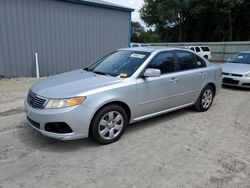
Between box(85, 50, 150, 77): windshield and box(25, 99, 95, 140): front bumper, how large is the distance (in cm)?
103

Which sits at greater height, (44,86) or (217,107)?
(44,86)

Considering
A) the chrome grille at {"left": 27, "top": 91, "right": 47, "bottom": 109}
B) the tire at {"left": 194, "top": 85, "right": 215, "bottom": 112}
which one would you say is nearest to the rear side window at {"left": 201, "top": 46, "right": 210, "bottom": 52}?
the tire at {"left": 194, "top": 85, "right": 215, "bottom": 112}

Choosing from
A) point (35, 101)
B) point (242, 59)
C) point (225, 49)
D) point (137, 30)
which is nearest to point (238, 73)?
point (242, 59)

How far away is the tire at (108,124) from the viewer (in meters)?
3.55

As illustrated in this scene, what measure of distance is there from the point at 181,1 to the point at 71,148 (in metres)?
32.8

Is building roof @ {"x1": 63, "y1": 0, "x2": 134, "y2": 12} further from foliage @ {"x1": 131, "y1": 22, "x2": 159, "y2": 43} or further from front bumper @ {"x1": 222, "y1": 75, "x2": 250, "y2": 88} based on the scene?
foliage @ {"x1": 131, "y1": 22, "x2": 159, "y2": 43}

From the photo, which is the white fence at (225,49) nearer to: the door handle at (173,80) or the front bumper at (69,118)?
the door handle at (173,80)

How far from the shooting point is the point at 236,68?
8.34m

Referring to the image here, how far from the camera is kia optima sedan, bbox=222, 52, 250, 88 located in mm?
7906

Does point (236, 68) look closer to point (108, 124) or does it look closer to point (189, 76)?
point (189, 76)

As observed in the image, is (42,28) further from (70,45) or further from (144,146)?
(144,146)

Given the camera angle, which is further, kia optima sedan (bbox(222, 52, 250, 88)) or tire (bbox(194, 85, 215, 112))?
kia optima sedan (bbox(222, 52, 250, 88))

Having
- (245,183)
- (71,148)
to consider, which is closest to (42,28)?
(71,148)

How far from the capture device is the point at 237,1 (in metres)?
26.8
